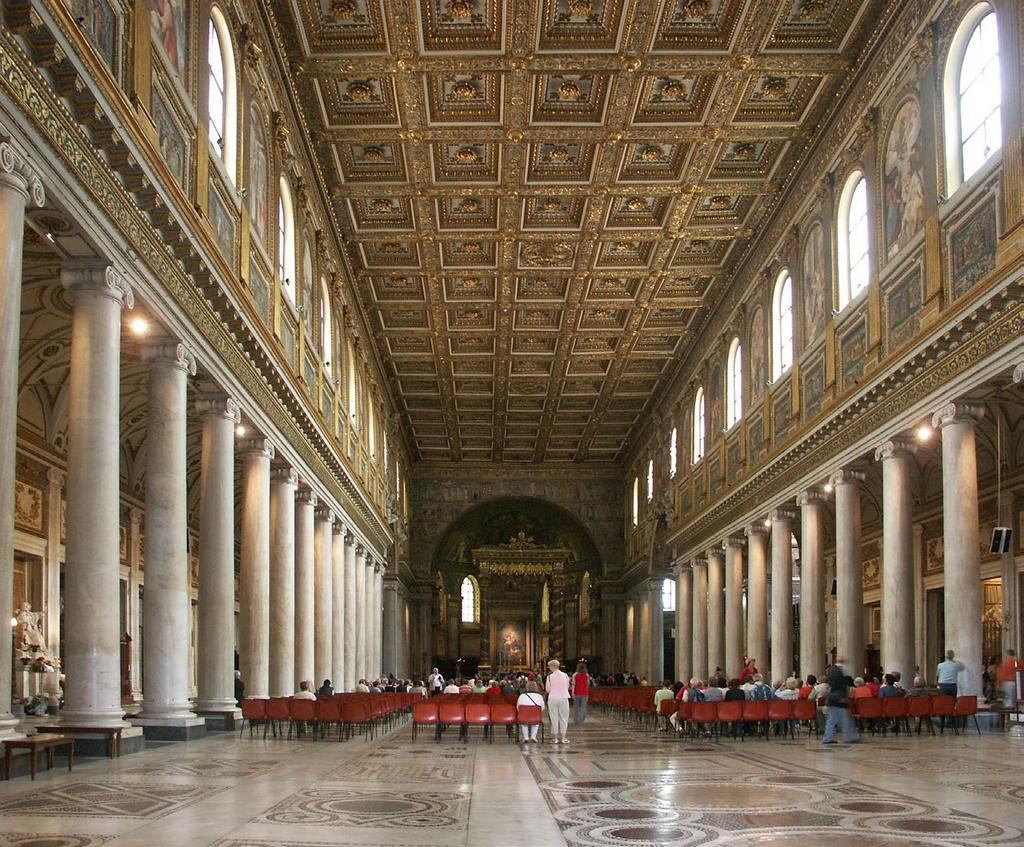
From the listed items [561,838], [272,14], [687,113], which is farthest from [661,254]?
[561,838]

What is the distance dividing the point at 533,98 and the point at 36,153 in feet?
46.9

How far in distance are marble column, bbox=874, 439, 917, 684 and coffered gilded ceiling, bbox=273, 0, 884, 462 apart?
7423mm

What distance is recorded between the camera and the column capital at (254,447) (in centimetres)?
2344

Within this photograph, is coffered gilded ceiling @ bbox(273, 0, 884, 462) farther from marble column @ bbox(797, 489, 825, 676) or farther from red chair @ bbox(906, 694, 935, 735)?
red chair @ bbox(906, 694, 935, 735)

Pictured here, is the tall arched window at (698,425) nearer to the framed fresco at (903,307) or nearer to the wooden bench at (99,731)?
the framed fresco at (903,307)

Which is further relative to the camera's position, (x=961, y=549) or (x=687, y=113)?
(x=687, y=113)

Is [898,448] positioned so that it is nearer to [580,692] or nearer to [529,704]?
[529,704]

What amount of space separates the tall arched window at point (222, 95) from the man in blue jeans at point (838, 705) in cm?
1197

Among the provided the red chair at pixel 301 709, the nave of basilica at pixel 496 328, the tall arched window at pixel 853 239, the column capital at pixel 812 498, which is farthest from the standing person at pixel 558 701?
the column capital at pixel 812 498

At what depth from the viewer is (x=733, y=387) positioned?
36688 mm

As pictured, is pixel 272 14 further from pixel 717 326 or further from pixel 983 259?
pixel 717 326

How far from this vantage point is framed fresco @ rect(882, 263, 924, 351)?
2077cm

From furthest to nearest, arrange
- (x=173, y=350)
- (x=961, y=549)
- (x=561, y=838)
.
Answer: (x=961, y=549)
(x=173, y=350)
(x=561, y=838)

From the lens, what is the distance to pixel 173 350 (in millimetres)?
17172
